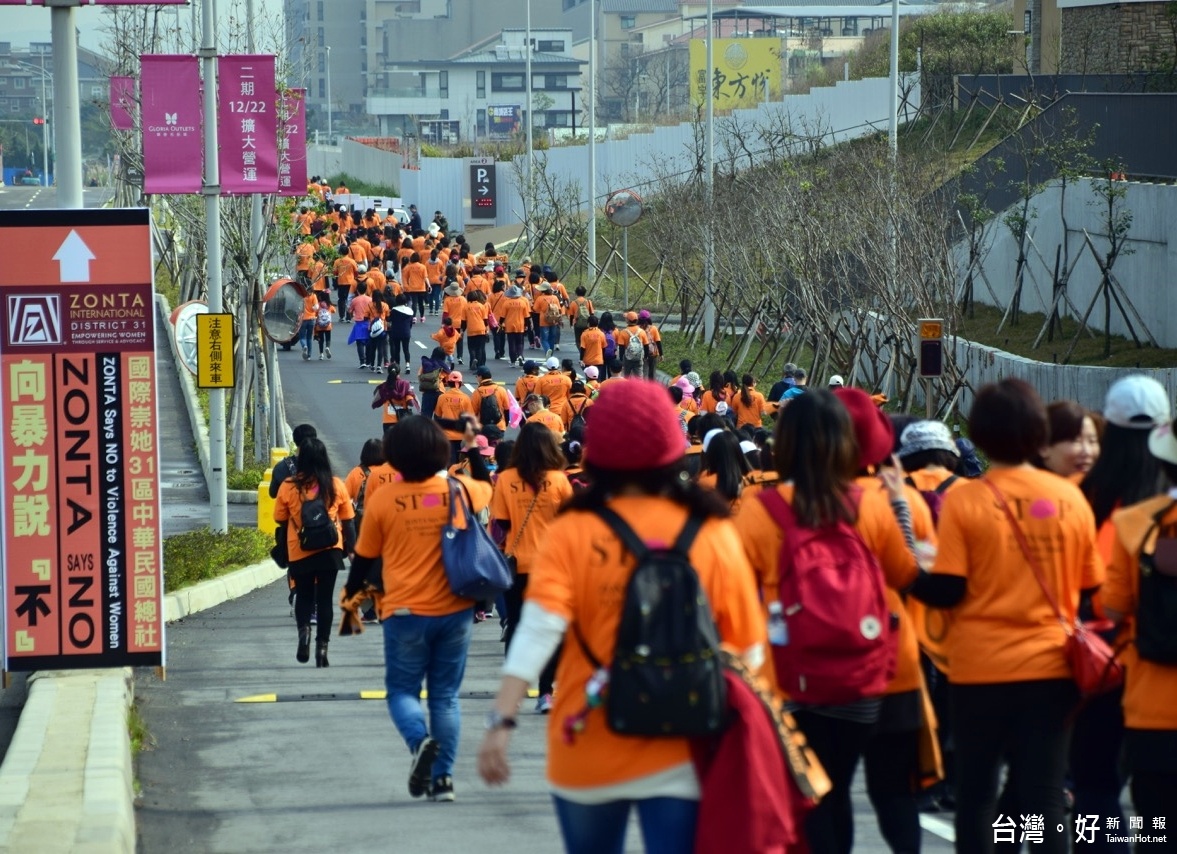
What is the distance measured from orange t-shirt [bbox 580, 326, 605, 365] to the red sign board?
18602 millimetres

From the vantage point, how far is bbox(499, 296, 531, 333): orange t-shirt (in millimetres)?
34594

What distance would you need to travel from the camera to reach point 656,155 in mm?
53125

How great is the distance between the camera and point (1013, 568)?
560cm

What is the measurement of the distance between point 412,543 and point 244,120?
11.2 meters

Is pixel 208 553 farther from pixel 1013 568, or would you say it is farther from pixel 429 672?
pixel 1013 568

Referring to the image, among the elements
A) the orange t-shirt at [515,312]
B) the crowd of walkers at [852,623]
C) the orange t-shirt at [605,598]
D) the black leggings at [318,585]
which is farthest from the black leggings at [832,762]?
the orange t-shirt at [515,312]

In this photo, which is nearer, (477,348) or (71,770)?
(71,770)

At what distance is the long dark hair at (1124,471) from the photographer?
6223 millimetres

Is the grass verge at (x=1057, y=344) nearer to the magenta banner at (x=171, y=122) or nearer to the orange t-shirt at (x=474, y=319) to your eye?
the orange t-shirt at (x=474, y=319)

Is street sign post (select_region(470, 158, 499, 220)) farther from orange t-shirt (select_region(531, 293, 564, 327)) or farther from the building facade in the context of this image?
the building facade

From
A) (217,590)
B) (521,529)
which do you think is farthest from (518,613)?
(217,590)

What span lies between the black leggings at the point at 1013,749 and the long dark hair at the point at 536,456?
493cm

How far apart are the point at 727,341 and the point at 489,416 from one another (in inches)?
720

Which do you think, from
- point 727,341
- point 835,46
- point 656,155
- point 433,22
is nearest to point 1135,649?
point 727,341
